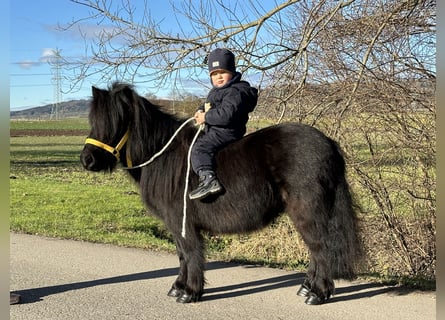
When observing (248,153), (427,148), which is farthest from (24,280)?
(427,148)

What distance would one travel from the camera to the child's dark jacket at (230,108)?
15.5 feet

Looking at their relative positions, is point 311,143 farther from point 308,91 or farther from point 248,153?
point 308,91

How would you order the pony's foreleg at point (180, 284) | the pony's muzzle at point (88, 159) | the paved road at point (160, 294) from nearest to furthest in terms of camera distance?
the paved road at point (160, 294)
the pony's muzzle at point (88, 159)
the pony's foreleg at point (180, 284)

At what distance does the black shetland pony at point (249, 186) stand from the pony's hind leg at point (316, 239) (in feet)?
0.03

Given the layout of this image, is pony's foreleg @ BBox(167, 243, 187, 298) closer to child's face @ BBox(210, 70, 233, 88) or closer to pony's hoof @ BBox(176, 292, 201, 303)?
pony's hoof @ BBox(176, 292, 201, 303)

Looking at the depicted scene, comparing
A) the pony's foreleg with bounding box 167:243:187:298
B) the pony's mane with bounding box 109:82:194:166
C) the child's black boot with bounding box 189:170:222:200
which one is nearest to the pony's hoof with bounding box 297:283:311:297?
the pony's foreleg with bounding box 167:243:187:298

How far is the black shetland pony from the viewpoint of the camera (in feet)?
15.4

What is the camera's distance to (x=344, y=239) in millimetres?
4754

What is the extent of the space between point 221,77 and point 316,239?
6.44ft

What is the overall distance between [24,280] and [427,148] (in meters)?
5.44

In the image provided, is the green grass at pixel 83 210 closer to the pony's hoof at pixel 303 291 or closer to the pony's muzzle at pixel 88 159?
the pony's muzzle at pixel 88 159

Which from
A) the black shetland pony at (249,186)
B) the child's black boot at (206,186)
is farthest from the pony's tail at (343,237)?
the child's black boot at (206,186)

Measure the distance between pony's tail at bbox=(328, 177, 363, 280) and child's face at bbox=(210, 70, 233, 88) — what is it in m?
1.61

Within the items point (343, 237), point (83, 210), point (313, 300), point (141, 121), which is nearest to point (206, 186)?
point (141, 121)
